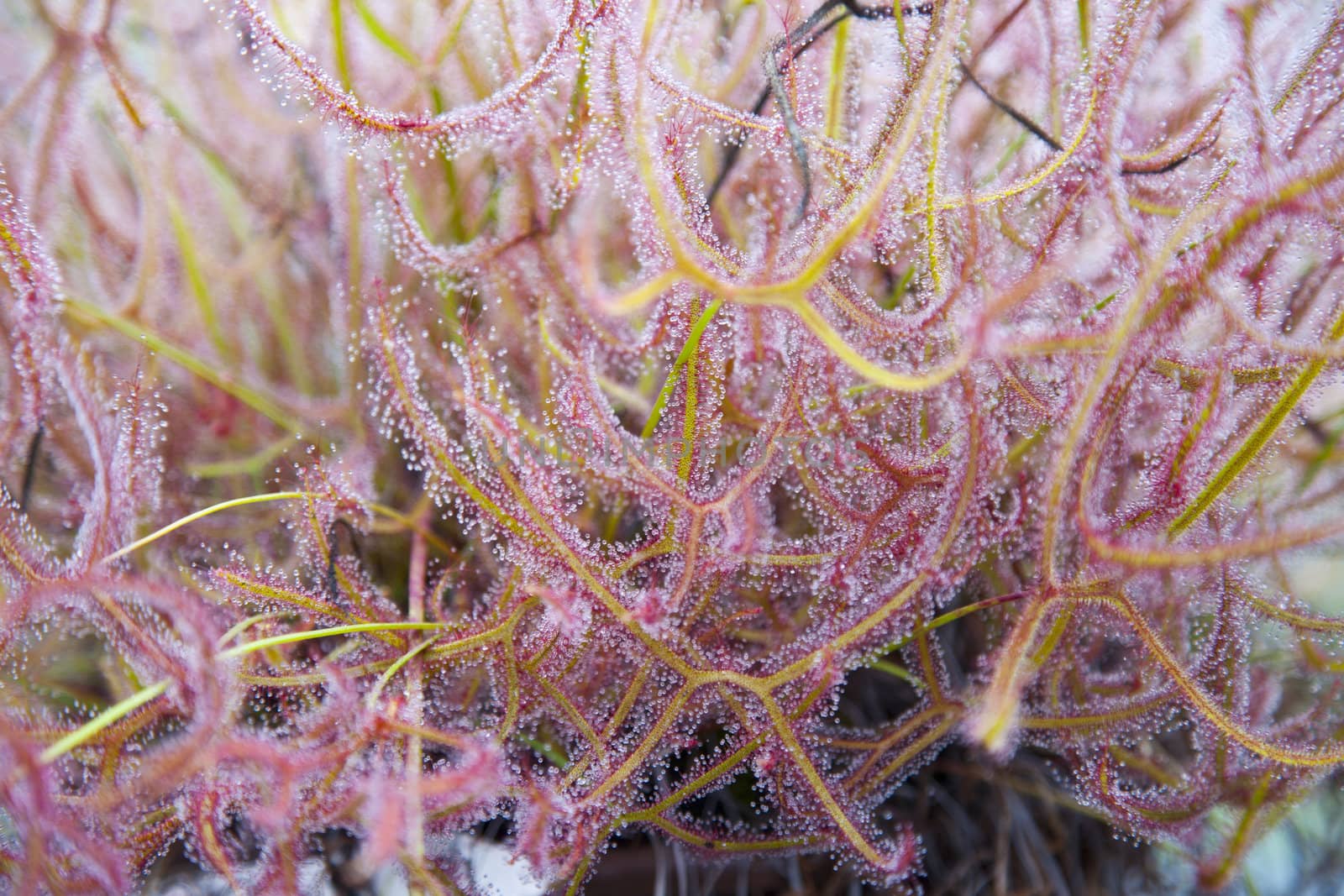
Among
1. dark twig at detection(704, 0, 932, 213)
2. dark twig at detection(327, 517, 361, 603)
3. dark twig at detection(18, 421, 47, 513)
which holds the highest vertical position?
dark twig at detection(704, 0, 932, 213)

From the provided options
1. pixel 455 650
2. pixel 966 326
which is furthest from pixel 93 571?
pixel 966 326

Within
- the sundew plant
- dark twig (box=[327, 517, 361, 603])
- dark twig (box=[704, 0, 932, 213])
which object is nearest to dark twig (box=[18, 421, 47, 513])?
the sundew plant

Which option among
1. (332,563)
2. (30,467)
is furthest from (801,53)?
(30,467)

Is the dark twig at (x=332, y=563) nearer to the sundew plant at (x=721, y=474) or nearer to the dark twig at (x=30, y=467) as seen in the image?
the sundew plant at (x=721, y=474)

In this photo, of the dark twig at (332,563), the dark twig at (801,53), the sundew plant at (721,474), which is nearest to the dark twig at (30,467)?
the sundew plant at (721,474)

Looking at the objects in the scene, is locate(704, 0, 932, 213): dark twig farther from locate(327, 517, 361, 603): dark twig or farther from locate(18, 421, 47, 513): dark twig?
locate(18, 421, 47, 513): dark twig

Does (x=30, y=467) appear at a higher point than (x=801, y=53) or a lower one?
lower

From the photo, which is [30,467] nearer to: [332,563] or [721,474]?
[332,563]

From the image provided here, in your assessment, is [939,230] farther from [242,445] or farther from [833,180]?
[242,445]

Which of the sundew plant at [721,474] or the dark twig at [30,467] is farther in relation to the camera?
the dark twig at [30,467]
